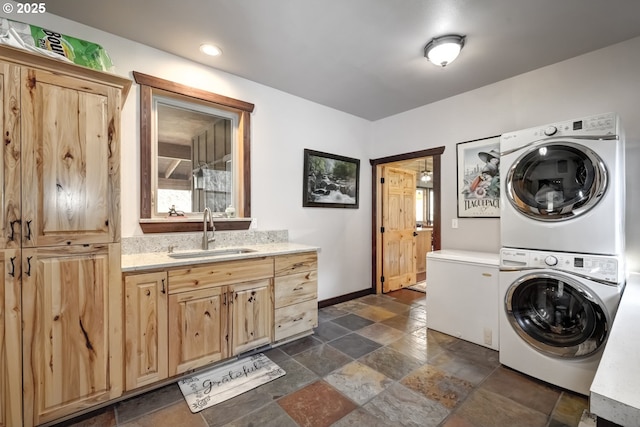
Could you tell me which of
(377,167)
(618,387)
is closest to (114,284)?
(618,387)

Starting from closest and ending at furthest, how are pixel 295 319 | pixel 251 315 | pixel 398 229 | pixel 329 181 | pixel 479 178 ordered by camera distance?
1. pixel 251 315
2. pixel 295 319
3. pixel 479 178
4. pixel 329 181
5. pixel 398 229

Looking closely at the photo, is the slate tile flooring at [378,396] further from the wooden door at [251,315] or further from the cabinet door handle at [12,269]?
the cabinet door handle at [12,269]

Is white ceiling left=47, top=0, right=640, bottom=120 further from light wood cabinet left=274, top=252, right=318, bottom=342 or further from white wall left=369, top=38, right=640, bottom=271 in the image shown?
light wood cabinet left=274, top=252, right=318, bottom=342

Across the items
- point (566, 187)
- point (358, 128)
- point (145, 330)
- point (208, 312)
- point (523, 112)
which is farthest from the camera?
point (358, 128)

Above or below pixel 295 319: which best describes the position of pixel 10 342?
above

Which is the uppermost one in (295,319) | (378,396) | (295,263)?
(295,263)

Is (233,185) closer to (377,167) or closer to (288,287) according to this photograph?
(288,287)

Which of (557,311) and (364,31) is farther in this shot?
(364,31)

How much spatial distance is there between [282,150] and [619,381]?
314 centimetres

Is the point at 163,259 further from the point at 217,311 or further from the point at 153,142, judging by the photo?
the point at 153,142

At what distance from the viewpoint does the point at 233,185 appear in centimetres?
304

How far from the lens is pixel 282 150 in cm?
335

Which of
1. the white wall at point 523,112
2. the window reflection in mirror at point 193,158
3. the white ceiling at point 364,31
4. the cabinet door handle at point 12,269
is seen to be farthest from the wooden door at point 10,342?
the white wall at point 523,112

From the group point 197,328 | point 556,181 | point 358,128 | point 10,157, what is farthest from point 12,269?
point 358,128
